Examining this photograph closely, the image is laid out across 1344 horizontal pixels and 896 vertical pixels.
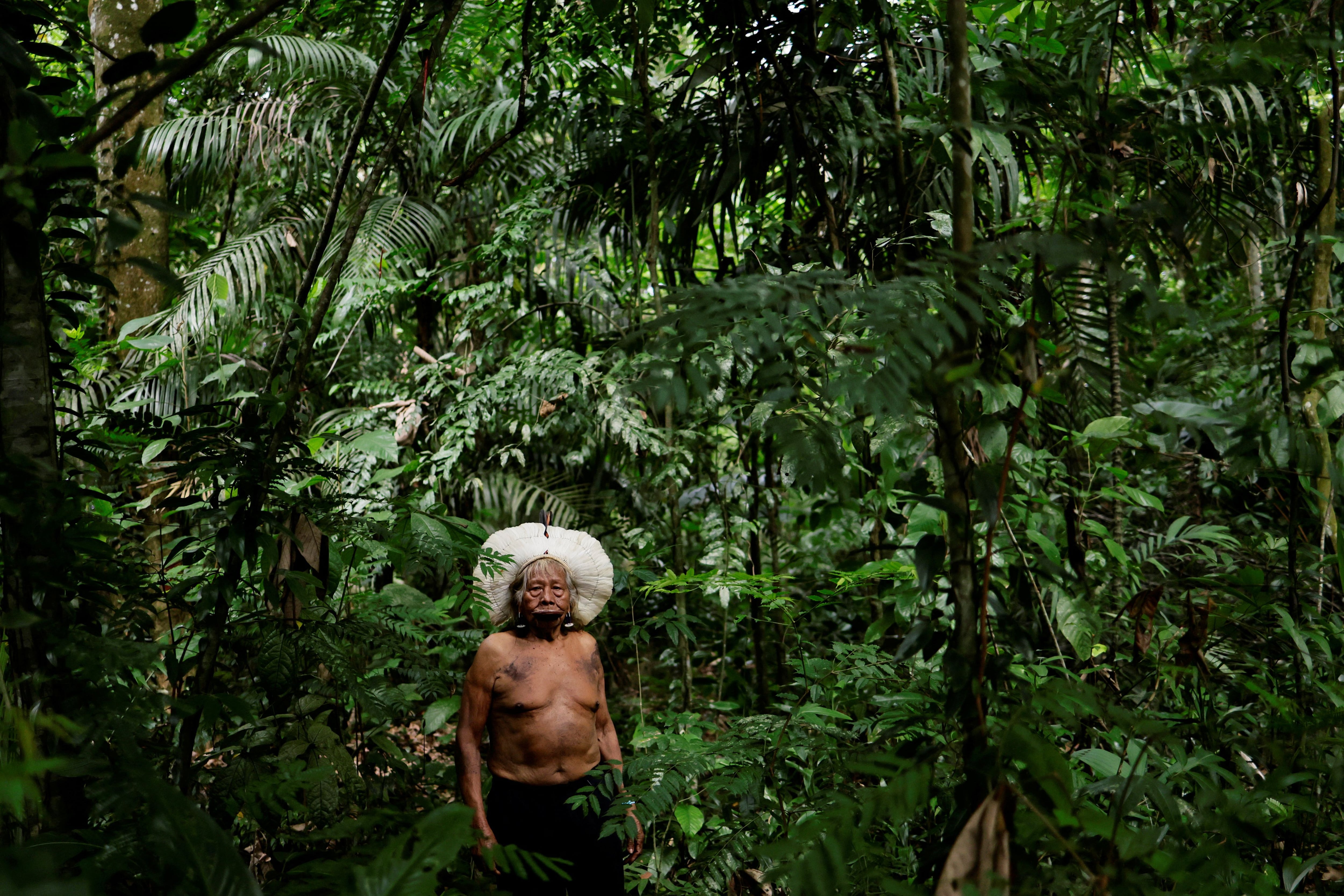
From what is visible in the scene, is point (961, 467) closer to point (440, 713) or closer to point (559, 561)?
point (559, 561)

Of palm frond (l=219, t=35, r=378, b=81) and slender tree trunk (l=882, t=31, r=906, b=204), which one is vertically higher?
palm frond (l=219, t=35, r=378, b=81)

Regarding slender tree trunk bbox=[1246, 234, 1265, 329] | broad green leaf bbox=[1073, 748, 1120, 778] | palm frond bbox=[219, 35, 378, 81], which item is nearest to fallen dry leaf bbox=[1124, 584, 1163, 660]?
broad green leaf bbox=[1073, 748, 1120, 778]

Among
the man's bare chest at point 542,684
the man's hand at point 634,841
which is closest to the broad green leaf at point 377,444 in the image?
the man's bare chest at point 542,684

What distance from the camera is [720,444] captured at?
484 cm

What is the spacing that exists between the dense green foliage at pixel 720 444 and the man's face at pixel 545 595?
23cm

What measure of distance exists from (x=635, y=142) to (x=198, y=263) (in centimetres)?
263

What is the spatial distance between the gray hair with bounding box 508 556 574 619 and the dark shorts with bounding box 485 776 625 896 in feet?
1.67

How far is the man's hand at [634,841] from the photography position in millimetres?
2160

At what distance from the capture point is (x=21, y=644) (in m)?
1.21

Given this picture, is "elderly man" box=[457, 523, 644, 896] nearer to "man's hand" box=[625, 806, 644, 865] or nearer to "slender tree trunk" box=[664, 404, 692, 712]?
"man's hand" box=[625, 806, 644, 865]

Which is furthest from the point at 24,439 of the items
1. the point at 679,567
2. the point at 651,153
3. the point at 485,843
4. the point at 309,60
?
the point at 309,60

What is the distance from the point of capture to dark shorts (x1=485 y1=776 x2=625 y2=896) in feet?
7.92

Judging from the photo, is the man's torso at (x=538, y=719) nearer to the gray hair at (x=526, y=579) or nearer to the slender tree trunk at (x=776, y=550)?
the gray hair at (x=526, y=579)

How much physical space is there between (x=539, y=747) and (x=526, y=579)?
469 millimetres
